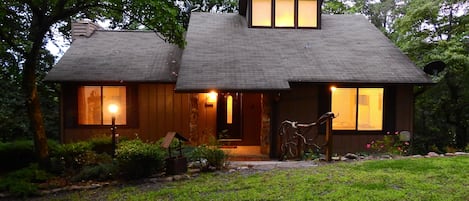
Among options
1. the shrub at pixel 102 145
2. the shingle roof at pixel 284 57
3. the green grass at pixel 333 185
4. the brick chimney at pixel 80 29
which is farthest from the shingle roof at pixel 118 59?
the green grass at pixel 333 185

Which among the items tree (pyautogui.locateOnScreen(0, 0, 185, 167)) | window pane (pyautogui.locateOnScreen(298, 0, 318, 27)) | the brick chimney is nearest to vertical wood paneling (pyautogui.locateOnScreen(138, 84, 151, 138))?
tree (pyautogui.locateOnScreen(0, 0, 185, 167))

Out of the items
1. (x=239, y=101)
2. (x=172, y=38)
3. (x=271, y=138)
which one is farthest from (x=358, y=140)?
(x=172, y=38)

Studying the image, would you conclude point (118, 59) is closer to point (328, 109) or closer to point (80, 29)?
point (80, 29)

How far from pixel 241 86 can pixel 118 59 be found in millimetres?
4360

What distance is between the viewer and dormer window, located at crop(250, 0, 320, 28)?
1210cm

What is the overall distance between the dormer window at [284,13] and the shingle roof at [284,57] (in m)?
0.30

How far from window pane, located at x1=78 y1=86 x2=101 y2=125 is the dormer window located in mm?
5574

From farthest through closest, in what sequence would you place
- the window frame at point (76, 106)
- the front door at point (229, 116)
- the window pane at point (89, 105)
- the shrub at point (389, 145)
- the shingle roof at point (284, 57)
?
1. the front door at point (229, 116)
2. the window pane at point (89, 105)
3. the window frame at point (76, 106)
4. the shrub at point (389, 145)
5. the shingle roof at point (284, 57)

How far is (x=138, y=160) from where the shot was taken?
6.13 m

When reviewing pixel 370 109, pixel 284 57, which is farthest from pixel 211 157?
pixel 370 109

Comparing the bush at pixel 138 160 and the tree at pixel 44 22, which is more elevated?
the tree at pixel 44 22

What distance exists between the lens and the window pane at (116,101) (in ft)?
33.0

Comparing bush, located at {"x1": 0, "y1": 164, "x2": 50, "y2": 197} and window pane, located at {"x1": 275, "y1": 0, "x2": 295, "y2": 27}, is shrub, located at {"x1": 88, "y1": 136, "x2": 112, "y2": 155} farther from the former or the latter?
window pane, located at {"x1": 275, "y1": 0, "x2": 295, "y2": 27}

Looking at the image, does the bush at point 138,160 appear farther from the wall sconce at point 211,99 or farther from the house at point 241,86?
the wall sconce at point 211,99
